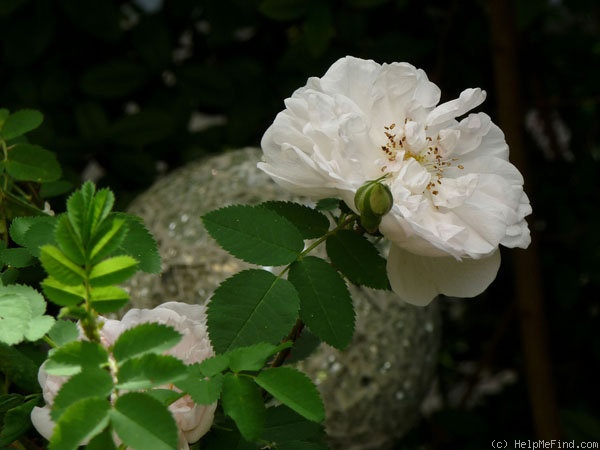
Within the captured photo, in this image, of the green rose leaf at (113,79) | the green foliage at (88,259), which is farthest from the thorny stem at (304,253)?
the green rose leaf at (113,79)

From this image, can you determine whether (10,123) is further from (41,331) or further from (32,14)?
(32,14)

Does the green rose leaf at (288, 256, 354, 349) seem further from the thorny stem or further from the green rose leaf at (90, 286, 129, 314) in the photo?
the green rose leaf at (90, 286, 129, 314)

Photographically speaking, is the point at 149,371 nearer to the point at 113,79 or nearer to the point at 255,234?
the point at 255,234

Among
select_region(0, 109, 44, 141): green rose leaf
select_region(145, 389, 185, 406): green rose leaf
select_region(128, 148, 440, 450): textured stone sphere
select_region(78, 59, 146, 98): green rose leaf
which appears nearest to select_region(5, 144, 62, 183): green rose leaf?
select_region(0, 109, 44, 141): green rose leaf

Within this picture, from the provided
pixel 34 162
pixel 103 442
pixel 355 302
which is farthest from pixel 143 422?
pixel 355 302

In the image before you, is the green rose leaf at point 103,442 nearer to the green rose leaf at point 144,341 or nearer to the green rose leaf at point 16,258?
the green rose leaf at point 144,341

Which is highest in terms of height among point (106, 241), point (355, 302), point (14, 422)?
point (106, 241)

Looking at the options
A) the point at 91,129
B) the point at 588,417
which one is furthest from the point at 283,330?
the point at 588,417
